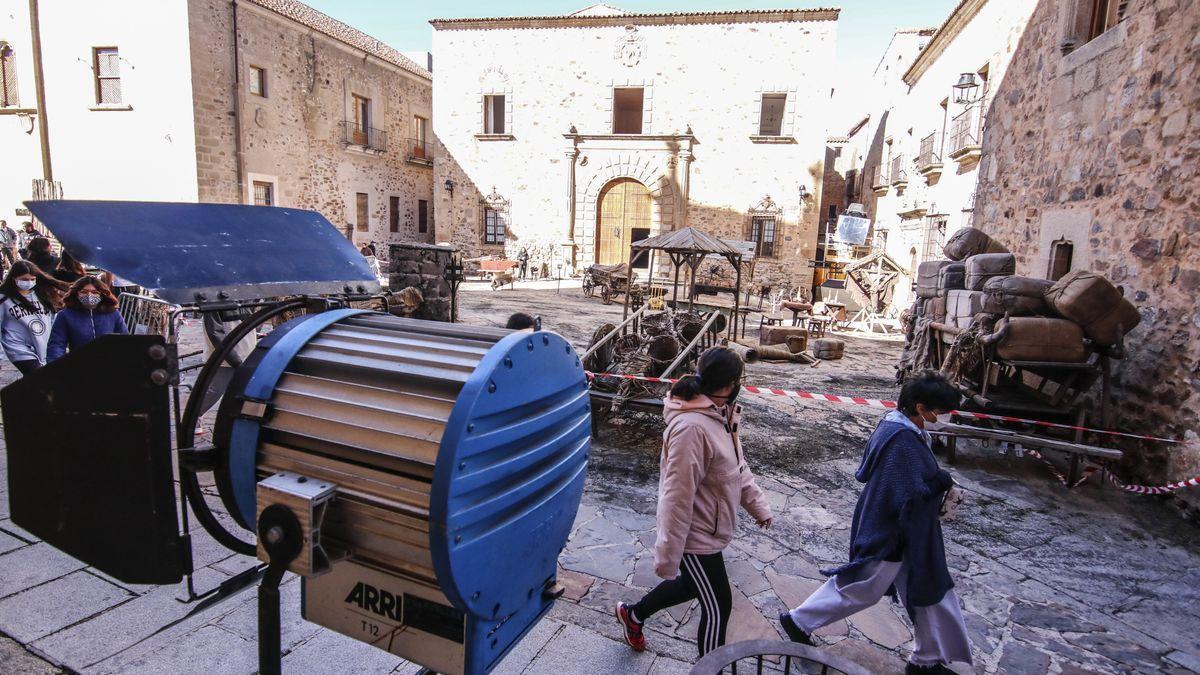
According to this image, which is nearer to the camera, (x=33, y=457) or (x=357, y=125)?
(x=33, y=457)

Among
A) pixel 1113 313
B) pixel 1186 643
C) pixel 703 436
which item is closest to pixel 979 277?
pixel 1113 313

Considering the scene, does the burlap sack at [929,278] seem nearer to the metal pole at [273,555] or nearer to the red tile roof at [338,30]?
the metal pole at [273,555]

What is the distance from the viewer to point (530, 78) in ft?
70.2

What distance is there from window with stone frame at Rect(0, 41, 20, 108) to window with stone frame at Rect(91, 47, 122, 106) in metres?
2.85

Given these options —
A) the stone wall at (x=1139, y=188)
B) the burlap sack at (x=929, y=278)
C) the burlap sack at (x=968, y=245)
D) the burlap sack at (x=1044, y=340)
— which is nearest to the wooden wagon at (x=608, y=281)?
the burlap sack at (x=929, y=278)

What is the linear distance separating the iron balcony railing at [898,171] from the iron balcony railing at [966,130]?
4.51m

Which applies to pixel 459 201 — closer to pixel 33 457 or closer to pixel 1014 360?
pixel 1014 360

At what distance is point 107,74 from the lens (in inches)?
658

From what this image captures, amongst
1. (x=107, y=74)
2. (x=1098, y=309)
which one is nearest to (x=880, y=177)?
(x=1098, y=309)

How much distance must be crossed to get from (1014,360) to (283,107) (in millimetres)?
20641

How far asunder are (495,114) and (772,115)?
33.3 feet

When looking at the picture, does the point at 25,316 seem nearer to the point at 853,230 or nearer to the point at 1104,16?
the point at 1104,16

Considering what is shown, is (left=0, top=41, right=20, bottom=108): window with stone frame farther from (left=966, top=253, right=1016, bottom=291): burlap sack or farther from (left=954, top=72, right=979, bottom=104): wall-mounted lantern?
(left=954, top=72, right=979, bottom=104): wall-mounted lantern

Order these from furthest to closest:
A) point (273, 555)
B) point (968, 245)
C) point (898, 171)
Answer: point (898, 171) < point (968, 245) < point (273, 555)
